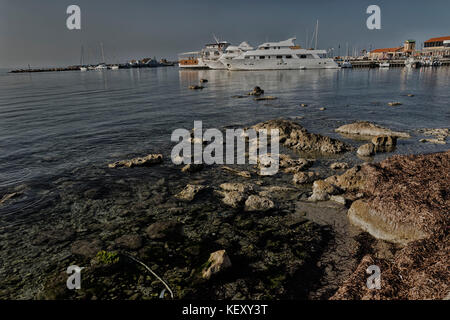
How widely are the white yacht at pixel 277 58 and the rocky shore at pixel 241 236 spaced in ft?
311

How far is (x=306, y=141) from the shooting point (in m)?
16.3

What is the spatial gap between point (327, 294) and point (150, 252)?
4.60m

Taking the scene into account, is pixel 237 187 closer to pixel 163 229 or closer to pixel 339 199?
pixel 163 229

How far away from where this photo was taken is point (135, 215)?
9.27 meters

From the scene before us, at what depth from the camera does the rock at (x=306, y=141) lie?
15594 millimetres

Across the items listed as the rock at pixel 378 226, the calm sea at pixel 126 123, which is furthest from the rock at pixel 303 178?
the calm sea at pixel 126 123

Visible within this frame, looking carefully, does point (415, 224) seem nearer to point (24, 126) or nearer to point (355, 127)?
point (355, 127)

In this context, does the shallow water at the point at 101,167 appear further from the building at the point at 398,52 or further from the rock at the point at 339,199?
the building at the point at 398,52

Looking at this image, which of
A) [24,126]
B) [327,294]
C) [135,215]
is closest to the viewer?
[327,294]

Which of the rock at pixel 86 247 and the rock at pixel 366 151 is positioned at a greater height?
the rock at pixel 366 151

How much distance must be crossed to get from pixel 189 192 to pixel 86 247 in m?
4.13

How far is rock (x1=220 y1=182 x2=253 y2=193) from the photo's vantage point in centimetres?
1073

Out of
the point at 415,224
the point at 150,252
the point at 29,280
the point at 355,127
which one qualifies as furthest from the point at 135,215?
the point at 355,127
